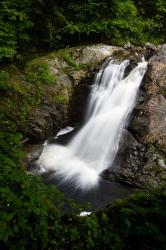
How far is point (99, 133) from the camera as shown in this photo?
31.0 ft

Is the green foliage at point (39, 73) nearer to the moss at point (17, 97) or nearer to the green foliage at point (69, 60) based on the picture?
the moss at point (17, 97)

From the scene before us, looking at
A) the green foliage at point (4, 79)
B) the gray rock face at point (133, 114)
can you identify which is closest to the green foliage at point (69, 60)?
the gray rock face at point (133, 114)

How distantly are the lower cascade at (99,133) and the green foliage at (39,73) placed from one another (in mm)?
1599

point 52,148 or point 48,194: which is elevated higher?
point 48,194

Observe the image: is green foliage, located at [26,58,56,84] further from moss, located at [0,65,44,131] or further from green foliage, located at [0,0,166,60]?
green foliage, located at [0,0,166,60]

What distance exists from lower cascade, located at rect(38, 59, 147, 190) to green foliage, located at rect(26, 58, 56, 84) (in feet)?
5.25

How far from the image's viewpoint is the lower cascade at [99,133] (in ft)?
27.0

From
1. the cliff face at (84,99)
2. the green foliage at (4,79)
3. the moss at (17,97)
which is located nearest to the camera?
the cliff face at (84,99)

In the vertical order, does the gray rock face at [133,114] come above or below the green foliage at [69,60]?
below

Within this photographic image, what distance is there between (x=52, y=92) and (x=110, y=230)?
7.75 meters

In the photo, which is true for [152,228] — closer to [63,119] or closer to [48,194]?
[48,194]

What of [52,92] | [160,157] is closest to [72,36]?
[52,92]

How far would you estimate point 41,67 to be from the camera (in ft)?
34.8

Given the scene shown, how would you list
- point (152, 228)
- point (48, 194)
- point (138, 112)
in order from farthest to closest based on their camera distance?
point (138, 112) → point (48, 194) → point (152, 228)
